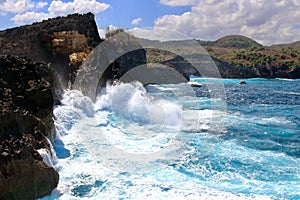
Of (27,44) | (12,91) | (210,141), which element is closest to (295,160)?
(210,141)

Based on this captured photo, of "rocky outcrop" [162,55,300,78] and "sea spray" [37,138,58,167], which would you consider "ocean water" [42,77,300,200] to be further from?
"rocky outcrop" [162,55,300,78]

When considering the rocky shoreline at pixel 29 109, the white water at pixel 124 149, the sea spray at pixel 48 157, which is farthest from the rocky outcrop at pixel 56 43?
the sea spray at pixel 48 157

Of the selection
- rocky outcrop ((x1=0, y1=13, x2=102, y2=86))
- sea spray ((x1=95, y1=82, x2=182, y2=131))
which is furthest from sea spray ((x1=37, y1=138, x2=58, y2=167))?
rocky outcrop ((x1=0, y1=13, x2=102, y2=86))

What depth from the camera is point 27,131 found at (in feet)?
32.6

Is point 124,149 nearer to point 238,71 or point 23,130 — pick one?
point 23,130

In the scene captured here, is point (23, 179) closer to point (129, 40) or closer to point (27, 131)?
point (27, 131)

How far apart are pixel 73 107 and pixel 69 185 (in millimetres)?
10251

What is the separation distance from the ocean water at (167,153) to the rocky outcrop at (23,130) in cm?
67

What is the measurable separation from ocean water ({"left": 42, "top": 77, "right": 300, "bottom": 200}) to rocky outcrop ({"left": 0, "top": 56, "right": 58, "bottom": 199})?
0.67 metres

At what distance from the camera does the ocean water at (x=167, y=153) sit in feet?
30.3

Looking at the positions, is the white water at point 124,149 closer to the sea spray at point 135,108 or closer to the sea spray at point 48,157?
the sea spray at point 135,108

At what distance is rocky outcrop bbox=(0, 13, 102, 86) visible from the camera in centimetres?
2502

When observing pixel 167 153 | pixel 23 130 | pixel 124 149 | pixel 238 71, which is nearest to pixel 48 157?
pixel 23 130

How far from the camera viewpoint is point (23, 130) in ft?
31.6
